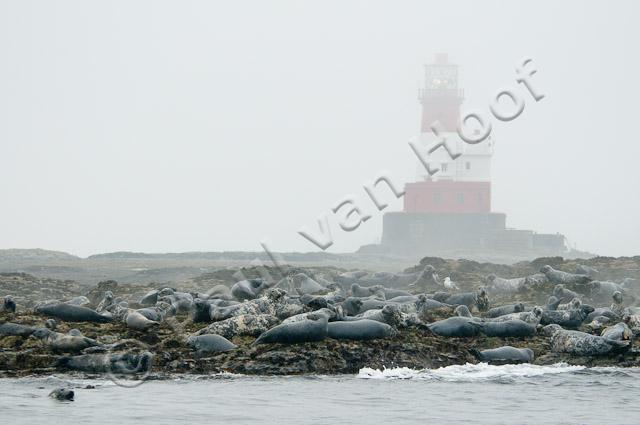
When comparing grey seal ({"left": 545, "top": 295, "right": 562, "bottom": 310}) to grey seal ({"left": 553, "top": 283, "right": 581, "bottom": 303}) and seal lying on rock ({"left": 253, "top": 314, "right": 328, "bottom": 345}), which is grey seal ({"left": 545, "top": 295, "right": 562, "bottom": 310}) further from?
seal lying on rock ({"left": 253, "top": 314, "right": 328, "bottom": 345})

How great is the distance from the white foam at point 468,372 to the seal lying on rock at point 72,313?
533 centimetres

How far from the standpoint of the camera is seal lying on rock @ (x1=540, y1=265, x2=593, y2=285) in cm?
2880

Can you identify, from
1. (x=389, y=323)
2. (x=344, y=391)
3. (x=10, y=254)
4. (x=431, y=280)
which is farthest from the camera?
(x=10, y=254)

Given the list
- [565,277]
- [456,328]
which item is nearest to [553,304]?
[456,328]

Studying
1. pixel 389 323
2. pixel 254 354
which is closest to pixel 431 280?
pixel 389 323

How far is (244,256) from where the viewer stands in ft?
226

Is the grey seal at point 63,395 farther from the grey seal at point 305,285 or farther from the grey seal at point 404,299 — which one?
the grey seal at point 305,285

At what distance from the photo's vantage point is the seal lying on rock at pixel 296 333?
731 inches

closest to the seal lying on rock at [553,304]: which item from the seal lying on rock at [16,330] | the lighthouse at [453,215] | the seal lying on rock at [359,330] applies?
the seal lying on rock at [359,330]

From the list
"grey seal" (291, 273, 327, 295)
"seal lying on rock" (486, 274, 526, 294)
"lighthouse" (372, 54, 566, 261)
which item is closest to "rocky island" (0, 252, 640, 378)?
"grey seal" (291, 273, 327, 295)

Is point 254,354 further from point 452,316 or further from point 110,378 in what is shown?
point 452,316

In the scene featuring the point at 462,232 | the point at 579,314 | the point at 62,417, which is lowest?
the point at 62,417

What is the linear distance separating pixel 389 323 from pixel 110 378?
5.18 m

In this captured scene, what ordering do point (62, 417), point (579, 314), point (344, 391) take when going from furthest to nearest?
point (579, 314)
point (344, 391)
point (62, 417)
